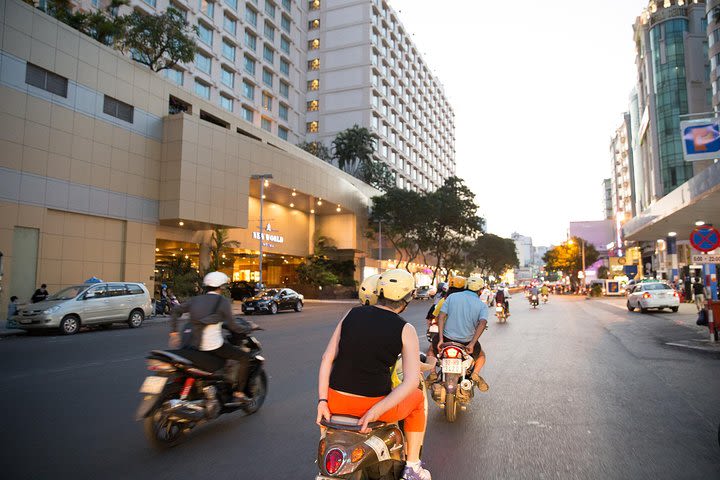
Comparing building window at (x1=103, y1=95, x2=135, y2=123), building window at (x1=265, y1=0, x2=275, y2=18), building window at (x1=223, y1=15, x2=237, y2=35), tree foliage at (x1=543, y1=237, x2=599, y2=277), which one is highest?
building window at (x1=265, y1=0, x2=275, y2=18)

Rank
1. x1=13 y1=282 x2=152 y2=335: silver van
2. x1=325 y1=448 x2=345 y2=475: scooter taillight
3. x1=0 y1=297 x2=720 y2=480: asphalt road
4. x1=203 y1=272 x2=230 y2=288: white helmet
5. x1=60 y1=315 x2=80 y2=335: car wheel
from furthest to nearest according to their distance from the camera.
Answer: x1=60 y1=315 x2=80 y2=335: car wheel, x1=13 y1=282 x2=152 y2=335: silver van, x1=203 y1=272 x2=230 y2=288: white helmet, x1=0 y1=297 x2=720 y2=480: asphalt road, x1=325 y1=448 x2=345 y2=475: scooter taillight

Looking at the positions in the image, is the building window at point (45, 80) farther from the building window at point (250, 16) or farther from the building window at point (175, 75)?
the building window at point (250, 16)

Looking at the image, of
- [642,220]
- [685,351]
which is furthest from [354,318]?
[642,220]

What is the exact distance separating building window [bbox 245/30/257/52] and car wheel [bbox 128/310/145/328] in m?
40.5

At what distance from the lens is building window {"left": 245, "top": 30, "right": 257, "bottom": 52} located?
175 feet

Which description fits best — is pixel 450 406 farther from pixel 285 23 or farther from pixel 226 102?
pixel 285 23

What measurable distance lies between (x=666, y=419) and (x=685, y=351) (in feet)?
23.3

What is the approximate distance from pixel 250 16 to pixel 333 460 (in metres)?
58.2

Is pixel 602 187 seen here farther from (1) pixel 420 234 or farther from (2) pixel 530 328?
(2) pixel 530 328

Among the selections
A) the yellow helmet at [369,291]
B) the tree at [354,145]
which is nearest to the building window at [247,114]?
the tree at [354,145]

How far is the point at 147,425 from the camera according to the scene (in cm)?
466

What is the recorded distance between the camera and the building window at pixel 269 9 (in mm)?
57312

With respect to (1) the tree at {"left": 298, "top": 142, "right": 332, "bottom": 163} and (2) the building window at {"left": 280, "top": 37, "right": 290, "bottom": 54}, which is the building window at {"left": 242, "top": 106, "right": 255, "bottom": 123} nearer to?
(1) the tree at {"left": 298, "top": 142, "right": 332, "bottom": 163}

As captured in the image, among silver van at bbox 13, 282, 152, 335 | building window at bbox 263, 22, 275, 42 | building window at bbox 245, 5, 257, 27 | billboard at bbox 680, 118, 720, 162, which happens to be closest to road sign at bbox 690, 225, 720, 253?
billboard at bbox 680, 118, 720, 162
